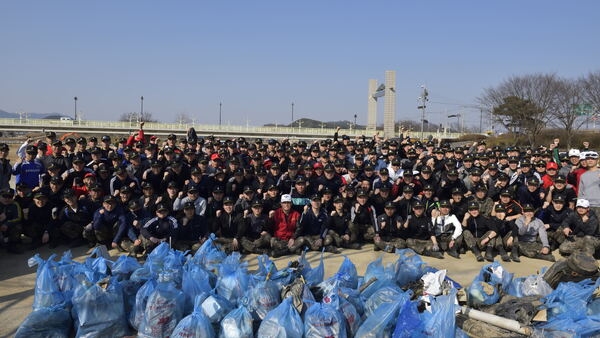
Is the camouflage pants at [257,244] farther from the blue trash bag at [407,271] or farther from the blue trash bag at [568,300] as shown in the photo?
the blue trash bag at [568,300]

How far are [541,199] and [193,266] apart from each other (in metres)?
6.16

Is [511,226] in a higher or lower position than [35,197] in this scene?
lower

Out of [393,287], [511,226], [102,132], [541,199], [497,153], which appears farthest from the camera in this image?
[102,132]

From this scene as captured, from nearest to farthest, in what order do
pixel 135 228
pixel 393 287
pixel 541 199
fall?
1. pixel 393 287
2. pixel 135 228
3. pixel 541 199

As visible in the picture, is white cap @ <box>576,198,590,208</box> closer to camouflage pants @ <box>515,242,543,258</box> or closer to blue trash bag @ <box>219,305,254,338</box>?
camouflage pants @ <box>515,242,543,258</box>

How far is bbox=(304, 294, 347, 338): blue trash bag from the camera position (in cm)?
332

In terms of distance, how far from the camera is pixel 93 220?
20.9 ft

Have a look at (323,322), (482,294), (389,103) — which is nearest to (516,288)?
(482,294)

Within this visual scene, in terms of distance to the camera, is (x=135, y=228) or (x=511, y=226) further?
(x=511, y=226)

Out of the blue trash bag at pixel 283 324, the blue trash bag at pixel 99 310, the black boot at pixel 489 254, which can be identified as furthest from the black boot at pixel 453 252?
the blue trash bag at pixel 99 310

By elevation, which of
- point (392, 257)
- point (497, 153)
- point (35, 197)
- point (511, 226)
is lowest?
point (392, 257)

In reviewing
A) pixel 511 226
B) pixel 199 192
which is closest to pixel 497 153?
pixel 511 226

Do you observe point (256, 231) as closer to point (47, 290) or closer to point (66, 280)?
point (66, 280)

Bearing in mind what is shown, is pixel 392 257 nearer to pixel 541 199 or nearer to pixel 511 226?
pixel 511 226
